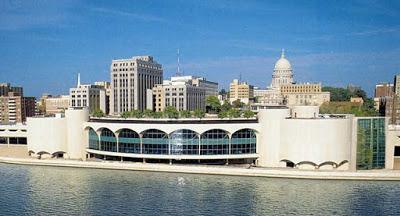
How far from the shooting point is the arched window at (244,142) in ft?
148

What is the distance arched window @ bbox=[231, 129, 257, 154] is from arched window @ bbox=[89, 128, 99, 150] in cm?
1702

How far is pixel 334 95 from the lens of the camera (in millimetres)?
127938

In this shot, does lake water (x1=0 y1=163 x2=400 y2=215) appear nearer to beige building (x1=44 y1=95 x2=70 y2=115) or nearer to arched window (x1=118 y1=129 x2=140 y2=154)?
arched window (x1=118 y1=129 x2=140 y2=154)

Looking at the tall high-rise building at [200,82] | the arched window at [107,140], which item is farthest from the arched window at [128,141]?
the tall high-rise building at [200,82]

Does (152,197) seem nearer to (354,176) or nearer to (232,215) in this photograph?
(232,215)

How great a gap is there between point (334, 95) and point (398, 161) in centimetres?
8424

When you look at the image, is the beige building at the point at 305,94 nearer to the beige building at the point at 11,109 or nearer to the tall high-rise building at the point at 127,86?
the tall high-rise building at the point at 127,86

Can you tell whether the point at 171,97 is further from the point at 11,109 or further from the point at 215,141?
the point at 215,141

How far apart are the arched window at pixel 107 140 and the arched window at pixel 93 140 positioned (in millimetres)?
823

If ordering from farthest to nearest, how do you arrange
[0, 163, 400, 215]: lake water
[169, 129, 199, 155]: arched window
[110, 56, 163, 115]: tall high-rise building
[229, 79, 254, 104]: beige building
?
[229, 79, 254, 104]: beige building < [110, 56, 163, 115]: tall high-rise building < [169, 129, 199, 155]: arched window < [0, 163, 400, 215]: lake water

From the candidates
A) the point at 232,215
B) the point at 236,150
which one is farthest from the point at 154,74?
the point at 232,215

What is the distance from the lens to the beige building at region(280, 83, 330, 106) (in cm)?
11706

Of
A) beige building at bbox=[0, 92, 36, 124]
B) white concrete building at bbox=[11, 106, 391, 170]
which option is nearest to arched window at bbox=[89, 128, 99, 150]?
white concrete building at bbox=[11, 106, 391, 170]

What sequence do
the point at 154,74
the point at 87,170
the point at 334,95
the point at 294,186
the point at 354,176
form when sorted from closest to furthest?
the point at 294,186 → the point at 354,176 → the point at 87,170 → the point at 154,74 → the point at 334,95
